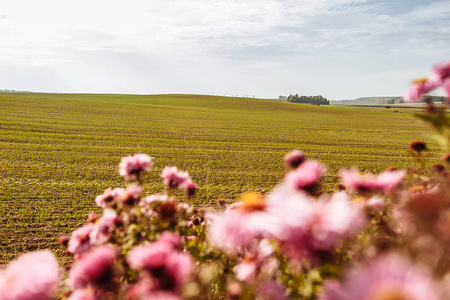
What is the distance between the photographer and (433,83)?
71.6 inches

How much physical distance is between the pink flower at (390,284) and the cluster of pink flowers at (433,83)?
4.62 ft

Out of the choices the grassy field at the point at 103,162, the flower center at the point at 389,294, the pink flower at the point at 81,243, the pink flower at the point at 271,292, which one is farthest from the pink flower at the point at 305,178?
the grassy field at the point at 103,162

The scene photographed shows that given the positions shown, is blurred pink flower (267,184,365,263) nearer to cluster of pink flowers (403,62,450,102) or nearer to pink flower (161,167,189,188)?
cluster of pink flowers (403,62,450,102)

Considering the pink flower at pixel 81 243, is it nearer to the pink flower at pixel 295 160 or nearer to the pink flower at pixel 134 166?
the pink flower at pixel 134 166

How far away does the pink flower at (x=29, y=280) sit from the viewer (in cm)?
97

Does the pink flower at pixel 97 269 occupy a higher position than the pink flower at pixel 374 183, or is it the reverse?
the pink flower at pixel 374 183

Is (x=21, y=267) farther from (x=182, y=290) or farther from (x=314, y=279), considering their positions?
(x=314, y=279)

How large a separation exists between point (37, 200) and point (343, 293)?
33.8ft

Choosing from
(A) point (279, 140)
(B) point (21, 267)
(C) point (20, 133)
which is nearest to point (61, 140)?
(C) point (20, 133)

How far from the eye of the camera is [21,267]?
107cm

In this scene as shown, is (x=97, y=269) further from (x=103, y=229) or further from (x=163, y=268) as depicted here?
(x=103, y=229)

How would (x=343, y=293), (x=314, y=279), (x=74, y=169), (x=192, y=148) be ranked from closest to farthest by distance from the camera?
(x=343, y=293), (x=314, y=279), (x=74, y=169), (x=192, y=148)

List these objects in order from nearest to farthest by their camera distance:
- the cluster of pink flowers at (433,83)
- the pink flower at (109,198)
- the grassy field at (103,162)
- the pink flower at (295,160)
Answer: the cluster of pink flowers at (433,83) → the pink flower at (295,160) → the pink flower at (109,198) → the grassy field at (103,162)

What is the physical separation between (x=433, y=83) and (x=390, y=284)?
1608 mm
